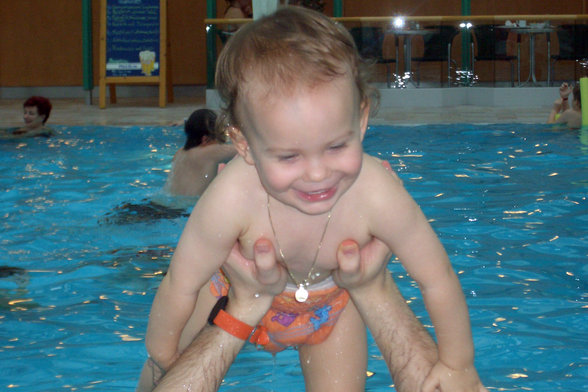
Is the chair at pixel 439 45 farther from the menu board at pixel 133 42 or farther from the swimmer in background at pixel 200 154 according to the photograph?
the swimmer in background at pixel 200 154

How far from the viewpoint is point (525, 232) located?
5.38m

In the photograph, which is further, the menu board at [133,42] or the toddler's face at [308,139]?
the menu board at [133,42]

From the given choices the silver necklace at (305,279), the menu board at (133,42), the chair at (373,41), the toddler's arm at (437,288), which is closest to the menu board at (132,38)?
the menu board at (133,42)

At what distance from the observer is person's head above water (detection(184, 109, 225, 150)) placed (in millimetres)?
6035

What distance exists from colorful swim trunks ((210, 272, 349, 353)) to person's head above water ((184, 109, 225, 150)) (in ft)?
11.5

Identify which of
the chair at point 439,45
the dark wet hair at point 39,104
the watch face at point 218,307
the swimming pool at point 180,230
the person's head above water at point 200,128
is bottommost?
the swimming pool at point 180,230

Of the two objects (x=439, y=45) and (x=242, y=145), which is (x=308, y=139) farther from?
(x=439, y=45)

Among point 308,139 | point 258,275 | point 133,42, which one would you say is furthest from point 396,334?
point 133,42

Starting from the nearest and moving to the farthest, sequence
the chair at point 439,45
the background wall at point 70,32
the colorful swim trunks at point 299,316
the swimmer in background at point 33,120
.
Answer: the colorful swim trunks at point 299,316
the swimmer in background at point 33,120
the chair at point 439,45
the background wall at point 70,32

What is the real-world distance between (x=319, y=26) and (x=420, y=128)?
8228 mm

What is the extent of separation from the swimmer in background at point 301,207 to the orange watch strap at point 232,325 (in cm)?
1

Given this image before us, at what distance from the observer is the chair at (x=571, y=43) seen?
12.9 metres

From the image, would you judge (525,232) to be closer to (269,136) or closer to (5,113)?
(269,136)

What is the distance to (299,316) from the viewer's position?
8.29 ft
